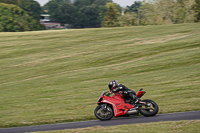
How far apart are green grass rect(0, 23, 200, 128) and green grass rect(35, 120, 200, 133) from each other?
220cm

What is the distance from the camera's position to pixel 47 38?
37812 mm

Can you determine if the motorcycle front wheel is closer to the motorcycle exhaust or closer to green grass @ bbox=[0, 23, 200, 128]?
the motorcycle exhaust

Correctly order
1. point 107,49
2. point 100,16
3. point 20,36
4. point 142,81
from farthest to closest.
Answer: point 100,16 < point 20,36 < point 107,49 < point 142,81

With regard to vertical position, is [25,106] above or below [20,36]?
below

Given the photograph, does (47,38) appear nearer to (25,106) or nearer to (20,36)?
(20,36)

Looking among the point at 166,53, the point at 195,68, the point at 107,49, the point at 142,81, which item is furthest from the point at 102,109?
the point at 107,49

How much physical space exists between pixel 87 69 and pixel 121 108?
14.1 meters

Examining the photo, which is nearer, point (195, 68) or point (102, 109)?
point (102, 109)

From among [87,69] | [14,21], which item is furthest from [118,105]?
[14,21]

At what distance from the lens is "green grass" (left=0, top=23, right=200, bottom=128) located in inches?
525

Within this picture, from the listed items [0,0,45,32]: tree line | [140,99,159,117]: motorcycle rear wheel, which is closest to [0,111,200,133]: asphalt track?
[140,99,159,117]: motorcycle rear wheel

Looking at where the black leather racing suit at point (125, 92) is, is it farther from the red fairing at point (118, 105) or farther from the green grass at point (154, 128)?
the green grass at point (154, 128)

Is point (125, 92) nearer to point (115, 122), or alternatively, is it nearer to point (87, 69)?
point (115, 122)

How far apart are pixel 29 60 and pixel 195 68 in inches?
668
